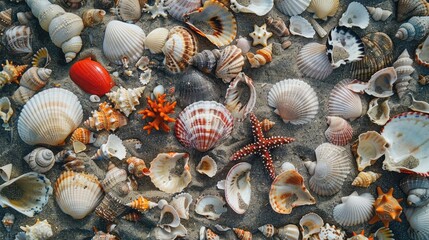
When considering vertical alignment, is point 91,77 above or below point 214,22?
below

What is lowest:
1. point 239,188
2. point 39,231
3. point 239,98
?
point 39,231

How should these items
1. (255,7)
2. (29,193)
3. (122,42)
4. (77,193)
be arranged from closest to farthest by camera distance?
(77,193), (29,193), (122,42), (255,7)

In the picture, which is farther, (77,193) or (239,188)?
(239,188)

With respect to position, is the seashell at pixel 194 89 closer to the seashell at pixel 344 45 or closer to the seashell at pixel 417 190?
the seashell at pixel 344 45

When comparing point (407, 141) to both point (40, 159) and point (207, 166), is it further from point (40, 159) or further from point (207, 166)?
point (40, 159)

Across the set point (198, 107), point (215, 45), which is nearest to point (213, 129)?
point (198, 107)

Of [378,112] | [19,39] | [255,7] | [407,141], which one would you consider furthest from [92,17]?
[407,141]

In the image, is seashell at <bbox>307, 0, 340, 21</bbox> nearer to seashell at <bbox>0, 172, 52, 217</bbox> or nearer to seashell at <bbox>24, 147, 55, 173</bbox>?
seashell at <bbox>24, 147, 55, 173</bbox>

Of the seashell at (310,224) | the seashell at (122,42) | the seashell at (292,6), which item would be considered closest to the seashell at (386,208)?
the seashell at (310,224)
